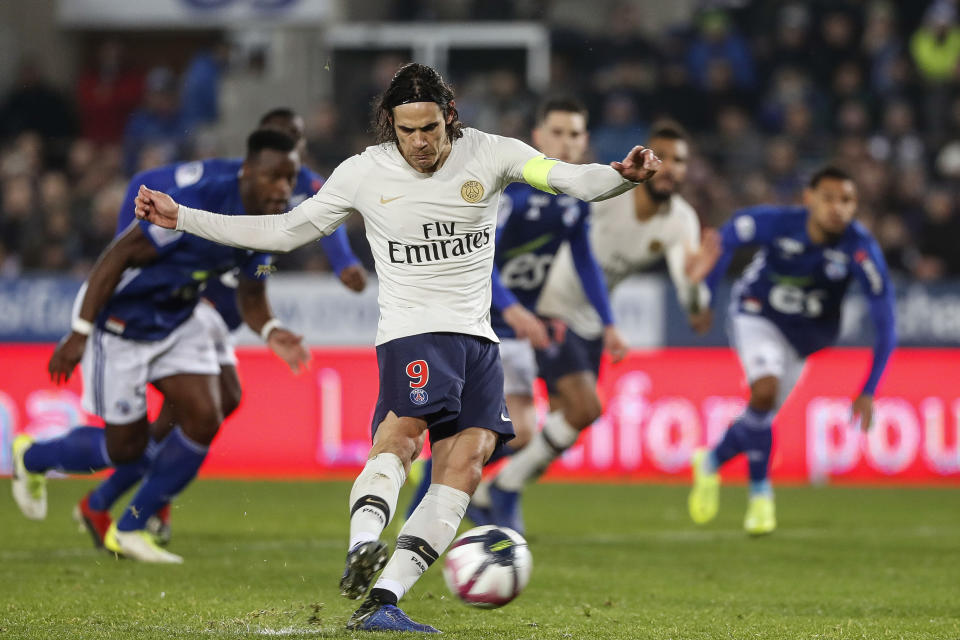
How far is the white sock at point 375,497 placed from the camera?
16.7 ft

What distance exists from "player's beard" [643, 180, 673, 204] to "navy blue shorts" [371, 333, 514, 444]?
12.7ft

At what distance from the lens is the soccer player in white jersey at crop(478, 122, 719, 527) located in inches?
353

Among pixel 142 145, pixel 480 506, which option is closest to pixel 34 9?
pixel 142 145

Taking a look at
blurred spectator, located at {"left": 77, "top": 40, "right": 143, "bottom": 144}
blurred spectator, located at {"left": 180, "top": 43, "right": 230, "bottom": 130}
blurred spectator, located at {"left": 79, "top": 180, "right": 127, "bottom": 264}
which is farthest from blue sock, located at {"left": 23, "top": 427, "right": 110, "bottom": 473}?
blurred spectator, located at {"left": 77, "top": 40, "right": 143, "bottom": 144}

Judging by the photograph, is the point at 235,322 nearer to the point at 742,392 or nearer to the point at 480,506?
the point at 480,506

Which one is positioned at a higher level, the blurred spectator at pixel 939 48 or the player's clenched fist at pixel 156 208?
the blurred spectator at pixel 939 48

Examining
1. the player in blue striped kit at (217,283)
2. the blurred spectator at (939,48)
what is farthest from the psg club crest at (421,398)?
the blurred spectator at (939,48)

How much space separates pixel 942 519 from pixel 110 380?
6.16 meters

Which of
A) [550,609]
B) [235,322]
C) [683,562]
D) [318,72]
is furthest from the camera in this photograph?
[318,72]

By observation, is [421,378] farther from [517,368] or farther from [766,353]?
[766,353]

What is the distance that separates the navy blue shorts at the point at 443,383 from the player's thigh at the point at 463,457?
37mm

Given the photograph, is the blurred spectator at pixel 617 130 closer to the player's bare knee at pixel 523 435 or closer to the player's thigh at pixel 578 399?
the player's thigh at pixel 578 399

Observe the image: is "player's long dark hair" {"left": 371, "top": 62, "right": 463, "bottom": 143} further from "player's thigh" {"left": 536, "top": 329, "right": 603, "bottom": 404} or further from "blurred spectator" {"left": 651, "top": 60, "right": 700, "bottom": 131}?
"blurred spectator" {"left": 651, "top": 60, "right": 700, "bottom": 131}

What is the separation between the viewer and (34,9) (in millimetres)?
20672
